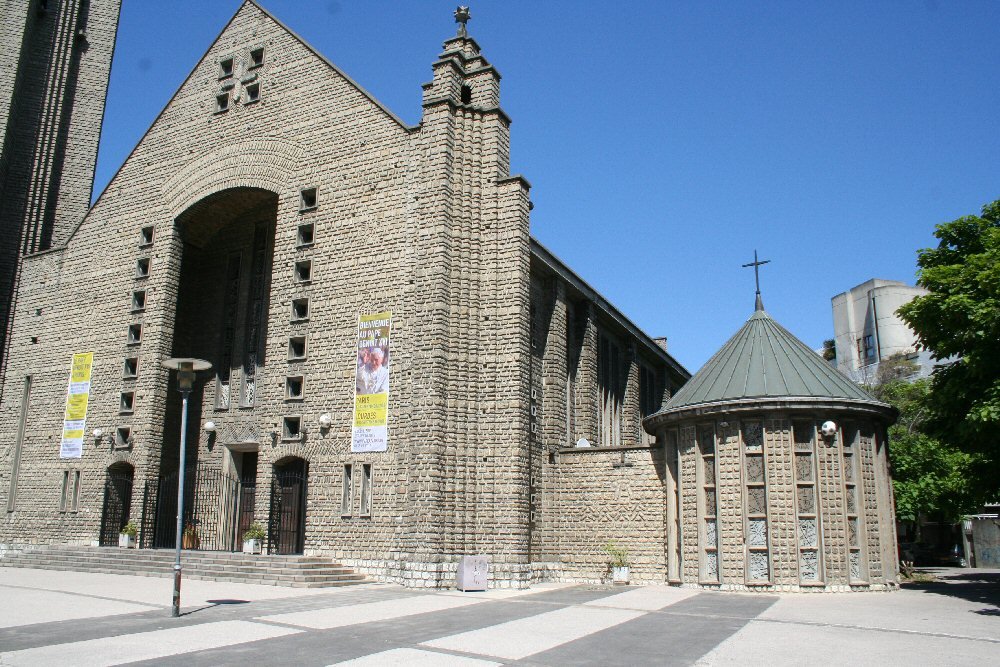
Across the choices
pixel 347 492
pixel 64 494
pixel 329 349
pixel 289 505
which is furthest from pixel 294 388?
pixel 64 494

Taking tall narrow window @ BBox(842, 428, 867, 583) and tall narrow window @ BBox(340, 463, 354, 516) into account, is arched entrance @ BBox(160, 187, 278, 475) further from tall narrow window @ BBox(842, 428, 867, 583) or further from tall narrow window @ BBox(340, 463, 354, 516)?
tall narrow window @ BBox(842, 428, 867, 583)

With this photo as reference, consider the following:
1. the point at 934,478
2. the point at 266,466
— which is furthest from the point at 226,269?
the point at 934,478

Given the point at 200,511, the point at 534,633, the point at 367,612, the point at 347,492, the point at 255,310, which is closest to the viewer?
the point at 534,633

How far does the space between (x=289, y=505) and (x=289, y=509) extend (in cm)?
11

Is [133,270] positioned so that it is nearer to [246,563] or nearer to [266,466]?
[266,466]

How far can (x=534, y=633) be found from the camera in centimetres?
1172

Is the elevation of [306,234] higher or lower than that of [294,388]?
higher

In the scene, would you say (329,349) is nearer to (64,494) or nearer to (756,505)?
(64,494)

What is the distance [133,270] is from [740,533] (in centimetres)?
2223

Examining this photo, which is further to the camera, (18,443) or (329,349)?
(18,443)

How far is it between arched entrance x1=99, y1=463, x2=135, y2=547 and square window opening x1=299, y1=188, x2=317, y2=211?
34.8 feet

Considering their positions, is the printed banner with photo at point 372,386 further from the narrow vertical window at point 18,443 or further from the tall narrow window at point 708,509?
the narrow vertical window at point 18,443

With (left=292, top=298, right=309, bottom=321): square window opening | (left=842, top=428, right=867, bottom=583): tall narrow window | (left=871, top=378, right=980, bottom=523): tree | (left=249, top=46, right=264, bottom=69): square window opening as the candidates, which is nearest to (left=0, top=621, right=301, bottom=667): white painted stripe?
(left=842, top=428, right=867, bottom=583): tall narrow window

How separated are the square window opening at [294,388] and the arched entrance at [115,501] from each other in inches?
279
